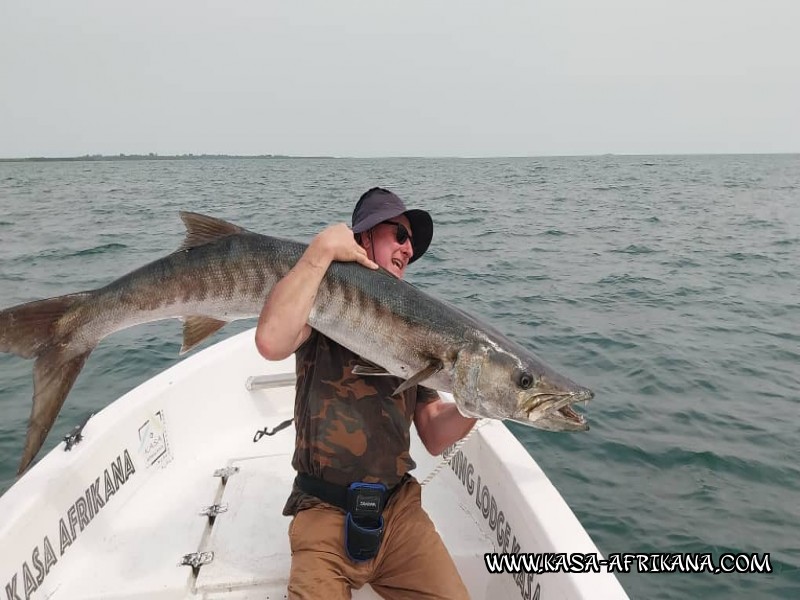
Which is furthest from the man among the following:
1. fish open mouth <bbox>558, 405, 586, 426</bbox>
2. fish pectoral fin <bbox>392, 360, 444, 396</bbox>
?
fish open mouth <bbox>558, 405, 586, 426</bbox>

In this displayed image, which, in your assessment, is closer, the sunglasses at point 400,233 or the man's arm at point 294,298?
the man's arm at point 294,298

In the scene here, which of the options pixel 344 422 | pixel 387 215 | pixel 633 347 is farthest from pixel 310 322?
pixel 633 347

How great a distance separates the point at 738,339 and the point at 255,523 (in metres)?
9.47

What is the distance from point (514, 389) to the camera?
2.92m

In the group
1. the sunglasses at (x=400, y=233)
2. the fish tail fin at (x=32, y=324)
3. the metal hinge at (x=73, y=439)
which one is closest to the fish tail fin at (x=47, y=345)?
the fish tail fin at (x=32, y=324)

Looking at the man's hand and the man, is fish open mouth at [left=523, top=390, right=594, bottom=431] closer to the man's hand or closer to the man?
the man

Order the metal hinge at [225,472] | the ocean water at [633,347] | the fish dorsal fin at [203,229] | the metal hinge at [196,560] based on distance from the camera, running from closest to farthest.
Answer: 1. the fish dorsal fin at [203,229]
2. the metal hinge at [196,560]
3. the metal hinge at [225,472]
4. the ocean water at [633,347]

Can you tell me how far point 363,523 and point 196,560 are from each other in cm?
141

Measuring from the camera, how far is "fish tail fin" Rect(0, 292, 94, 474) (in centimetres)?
309

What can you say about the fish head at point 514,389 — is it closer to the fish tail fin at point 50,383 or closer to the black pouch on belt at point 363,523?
the black pouch on belt at point 363,523

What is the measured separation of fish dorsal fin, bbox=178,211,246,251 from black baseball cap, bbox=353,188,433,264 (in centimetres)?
71

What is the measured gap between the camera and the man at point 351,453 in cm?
295

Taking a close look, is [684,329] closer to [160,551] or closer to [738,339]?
[738,339]

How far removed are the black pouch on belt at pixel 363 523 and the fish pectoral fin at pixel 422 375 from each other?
647 millimetres
